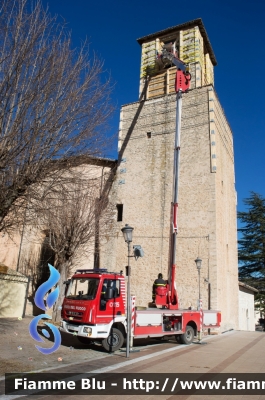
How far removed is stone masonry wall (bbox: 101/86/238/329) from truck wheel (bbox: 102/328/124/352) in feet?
22.2

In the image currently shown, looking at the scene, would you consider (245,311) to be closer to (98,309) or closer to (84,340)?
(84,340)

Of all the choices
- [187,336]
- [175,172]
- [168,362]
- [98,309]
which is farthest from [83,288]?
[175,172]

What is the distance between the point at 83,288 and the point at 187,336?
422 cm

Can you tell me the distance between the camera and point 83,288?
9.46 metres

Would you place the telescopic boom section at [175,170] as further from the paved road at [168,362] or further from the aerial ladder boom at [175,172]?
the paved road at [168,362]

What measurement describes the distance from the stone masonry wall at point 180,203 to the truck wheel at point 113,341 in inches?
267

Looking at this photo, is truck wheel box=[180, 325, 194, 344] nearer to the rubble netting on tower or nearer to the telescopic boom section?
the telescopic boom section

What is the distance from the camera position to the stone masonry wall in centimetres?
1590

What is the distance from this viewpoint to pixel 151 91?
68.9ft

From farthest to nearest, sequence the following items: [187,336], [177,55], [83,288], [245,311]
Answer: [245,311]
[177,55]
[187,336]
[83,288]

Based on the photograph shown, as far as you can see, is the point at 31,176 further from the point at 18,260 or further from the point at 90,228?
the point at 18,260

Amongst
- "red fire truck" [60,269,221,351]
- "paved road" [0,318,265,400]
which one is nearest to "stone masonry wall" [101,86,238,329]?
"paved road" [0,318,265,400]

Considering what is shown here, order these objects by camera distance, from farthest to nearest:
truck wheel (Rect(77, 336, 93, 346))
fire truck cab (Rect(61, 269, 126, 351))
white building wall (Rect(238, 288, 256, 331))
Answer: white building wall (Rect(238, 288, 256, 331)), truck wheel (Rect(77, 336, 93, 346)), fire truck cab (Rect(61, 269, 126, 351))

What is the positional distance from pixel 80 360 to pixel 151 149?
13.3m
